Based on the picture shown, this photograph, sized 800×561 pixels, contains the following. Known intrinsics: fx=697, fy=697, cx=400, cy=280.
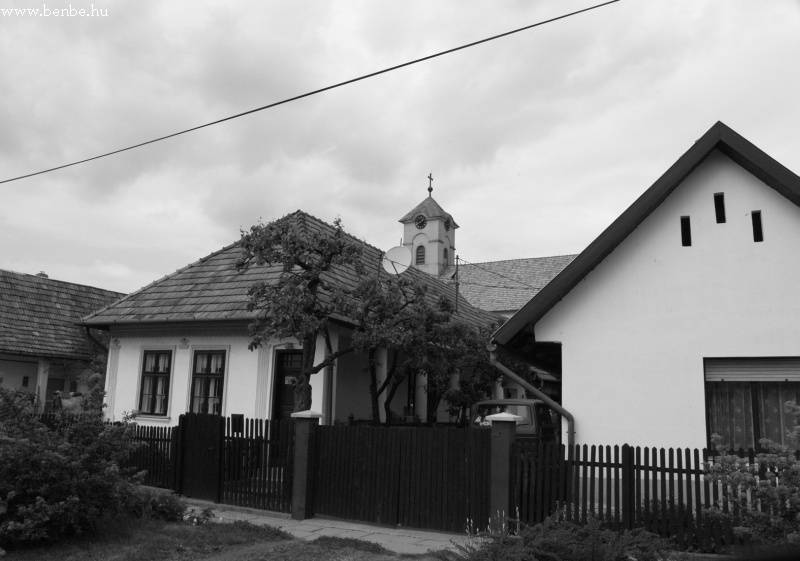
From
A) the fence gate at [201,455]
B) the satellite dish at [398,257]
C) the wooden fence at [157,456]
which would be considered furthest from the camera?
the satellite dish at [398,257]

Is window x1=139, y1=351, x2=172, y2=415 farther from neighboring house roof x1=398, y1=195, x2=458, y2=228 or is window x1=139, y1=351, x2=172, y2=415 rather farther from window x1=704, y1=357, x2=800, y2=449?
neighboring house roof x1=398, y1=195, x2=458, y2=228

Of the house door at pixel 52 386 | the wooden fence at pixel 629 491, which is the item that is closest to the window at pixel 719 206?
the wooden fence at pixel 629 491

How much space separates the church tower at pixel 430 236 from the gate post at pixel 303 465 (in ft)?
121

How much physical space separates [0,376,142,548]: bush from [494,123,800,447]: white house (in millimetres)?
5774

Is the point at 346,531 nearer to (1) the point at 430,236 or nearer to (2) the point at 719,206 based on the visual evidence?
(2) the point at 719,206

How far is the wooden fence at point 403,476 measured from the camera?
902 centimetres

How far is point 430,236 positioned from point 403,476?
1542 inches

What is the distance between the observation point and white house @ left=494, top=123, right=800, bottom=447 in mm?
9078

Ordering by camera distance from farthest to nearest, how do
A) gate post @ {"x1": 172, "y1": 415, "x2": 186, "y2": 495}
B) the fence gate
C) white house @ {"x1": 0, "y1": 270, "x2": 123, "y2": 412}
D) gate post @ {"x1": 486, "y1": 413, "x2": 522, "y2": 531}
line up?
white house @ {"x1": 0, "y1": 270, "x2": 123, "y2": 412}, gate post @ {"x1": 172, "y1": 415, "x2": 186, "y2": 495}, the fence gate, gate post @ {"x1": 486, "y1": 413, "x2": 522, "y2": 531}

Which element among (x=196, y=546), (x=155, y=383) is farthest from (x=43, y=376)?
(x=196, y=546)

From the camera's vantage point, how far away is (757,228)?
9.32m

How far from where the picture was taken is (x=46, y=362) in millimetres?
22797

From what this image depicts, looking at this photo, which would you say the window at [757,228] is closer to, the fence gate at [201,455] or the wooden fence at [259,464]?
the wooden fence at [259,464]

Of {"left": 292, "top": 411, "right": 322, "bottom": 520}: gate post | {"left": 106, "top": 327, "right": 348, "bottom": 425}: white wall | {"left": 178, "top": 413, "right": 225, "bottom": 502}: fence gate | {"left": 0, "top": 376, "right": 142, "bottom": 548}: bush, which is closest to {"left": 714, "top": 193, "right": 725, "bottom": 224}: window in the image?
{"left": 292, "top": 411, "right": 322, "bottom": 520}: gate post
